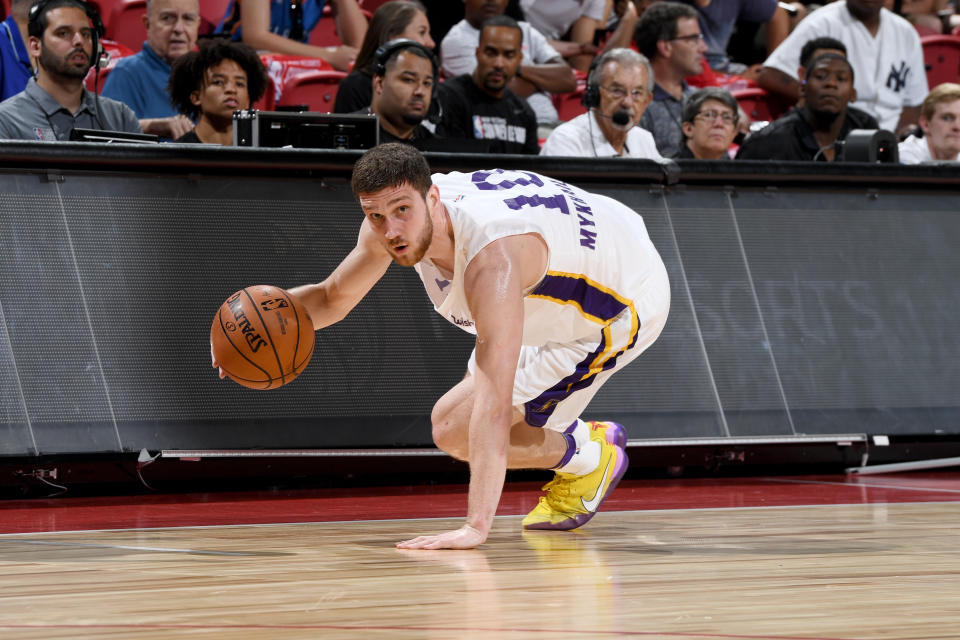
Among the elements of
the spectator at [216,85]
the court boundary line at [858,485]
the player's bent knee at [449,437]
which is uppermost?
the spectator at [216,85]

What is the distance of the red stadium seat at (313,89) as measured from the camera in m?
8.65

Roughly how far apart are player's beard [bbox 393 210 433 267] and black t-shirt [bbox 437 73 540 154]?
3.98 meters

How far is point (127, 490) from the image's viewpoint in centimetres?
578

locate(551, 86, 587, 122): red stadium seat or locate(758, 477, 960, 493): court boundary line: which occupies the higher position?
locate(551, 86, 587, 122): red stadium seat

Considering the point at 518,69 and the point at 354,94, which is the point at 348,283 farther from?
the point at 518,69

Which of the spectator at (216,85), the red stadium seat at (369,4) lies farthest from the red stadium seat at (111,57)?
the red stadium seat at (369,4)

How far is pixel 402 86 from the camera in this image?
711 cm

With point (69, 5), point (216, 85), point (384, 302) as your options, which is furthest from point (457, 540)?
point (69, 5)

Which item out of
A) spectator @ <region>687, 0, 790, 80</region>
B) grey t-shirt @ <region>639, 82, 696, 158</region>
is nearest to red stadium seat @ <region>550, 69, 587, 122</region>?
grey t-shirt @ <region>639, 82, 696, 158</region>

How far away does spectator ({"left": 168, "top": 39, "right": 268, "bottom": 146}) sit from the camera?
23.2 ft

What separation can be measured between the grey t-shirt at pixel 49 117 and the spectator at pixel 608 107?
249 centimetres

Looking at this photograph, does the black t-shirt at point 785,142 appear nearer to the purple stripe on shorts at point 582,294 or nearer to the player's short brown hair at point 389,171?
the purple stripe on shorts at point 582,294

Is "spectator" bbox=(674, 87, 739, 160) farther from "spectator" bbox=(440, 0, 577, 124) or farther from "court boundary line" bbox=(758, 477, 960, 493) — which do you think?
"court boundary line" bbox=(758, 477, 960, 493)

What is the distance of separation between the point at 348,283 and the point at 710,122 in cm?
424
